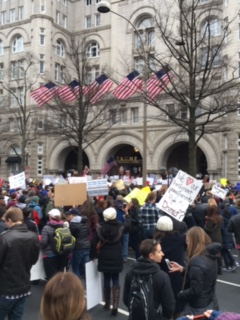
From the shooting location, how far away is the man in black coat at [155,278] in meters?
4.44

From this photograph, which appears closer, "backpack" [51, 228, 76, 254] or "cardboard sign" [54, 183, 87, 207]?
"backpack" [51, 228, 76, 254]

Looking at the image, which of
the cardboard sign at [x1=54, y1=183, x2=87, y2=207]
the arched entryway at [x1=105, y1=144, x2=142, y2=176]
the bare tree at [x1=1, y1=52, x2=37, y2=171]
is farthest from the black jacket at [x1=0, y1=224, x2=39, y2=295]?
the bare tree at [x1=1, y1=52, x2=37, y2=171]

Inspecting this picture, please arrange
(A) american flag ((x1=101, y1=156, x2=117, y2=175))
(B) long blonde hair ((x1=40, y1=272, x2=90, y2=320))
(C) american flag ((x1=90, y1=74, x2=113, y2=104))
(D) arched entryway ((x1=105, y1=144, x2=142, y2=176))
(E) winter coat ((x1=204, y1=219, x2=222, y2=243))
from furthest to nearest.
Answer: (D) arched entryway ((x1=105, y1=144, x2=142, y2=176)), (C) american flag ((x1=90, y1=74, x2=113, y2=104)), (A) american flag ((x1=101, y1=156, x2=117, y2=175)), (E) winter coat ((x1=204, y1=219, x2=222, y2=243)), (B) long blonde hair ((x1=40, y1=272, x2=90, y2=320))

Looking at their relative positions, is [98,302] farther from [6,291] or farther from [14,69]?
[14,69]

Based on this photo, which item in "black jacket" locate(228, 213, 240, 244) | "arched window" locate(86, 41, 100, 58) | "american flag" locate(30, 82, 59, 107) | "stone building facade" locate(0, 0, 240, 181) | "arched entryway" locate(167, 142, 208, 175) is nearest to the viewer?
"black jacket" locate(228, 213, 240, 244)

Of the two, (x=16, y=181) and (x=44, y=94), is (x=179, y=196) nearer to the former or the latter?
(x=16, y=181)

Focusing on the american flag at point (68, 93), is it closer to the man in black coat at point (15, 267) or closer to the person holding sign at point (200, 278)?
the man in black coat at point (15, 267)

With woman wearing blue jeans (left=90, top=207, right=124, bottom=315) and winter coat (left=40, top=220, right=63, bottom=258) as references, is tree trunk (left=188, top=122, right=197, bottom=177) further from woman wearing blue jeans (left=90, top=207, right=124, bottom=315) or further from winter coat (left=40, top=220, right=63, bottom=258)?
woman wearing blue jeans (left=90, top=207, right=124, bottom=315)

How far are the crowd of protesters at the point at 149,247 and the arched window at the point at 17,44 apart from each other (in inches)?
1402

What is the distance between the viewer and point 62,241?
7195 millimetres

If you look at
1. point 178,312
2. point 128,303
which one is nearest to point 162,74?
point 178,312

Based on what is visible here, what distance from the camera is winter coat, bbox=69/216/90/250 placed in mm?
7882

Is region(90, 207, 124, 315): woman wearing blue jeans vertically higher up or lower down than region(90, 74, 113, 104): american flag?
lower down

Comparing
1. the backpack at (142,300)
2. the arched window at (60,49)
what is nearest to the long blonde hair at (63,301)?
the backpack at (142,300)
